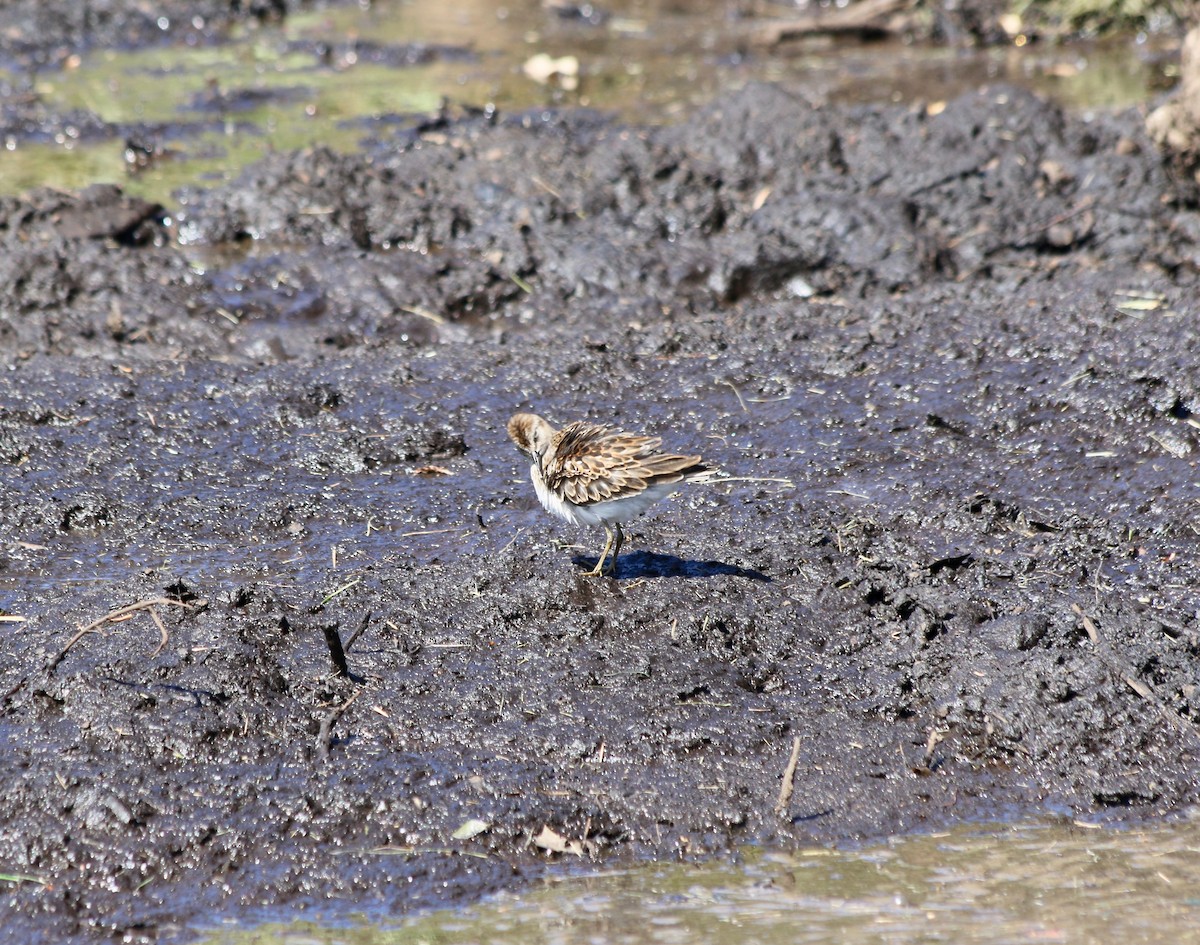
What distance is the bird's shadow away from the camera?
6625mm

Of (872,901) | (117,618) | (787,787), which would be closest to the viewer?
(872,901)

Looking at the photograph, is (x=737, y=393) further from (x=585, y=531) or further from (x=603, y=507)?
(x=603, y=507)

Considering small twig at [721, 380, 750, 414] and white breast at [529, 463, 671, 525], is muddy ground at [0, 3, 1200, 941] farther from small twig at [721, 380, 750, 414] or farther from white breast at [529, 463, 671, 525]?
white breast at [529, 463, 671, 525]

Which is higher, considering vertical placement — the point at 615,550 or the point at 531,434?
the point at 531,434

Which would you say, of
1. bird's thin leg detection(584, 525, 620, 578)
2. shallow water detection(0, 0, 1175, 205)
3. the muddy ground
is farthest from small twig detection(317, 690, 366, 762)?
shallow water detection(0, 0, 1175, 205)

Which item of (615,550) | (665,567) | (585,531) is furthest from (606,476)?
(585,531)

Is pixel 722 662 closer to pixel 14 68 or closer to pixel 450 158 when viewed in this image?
pixel 450 158

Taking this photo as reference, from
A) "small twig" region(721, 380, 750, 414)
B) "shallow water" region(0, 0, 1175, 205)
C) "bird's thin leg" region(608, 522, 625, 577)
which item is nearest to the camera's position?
"bird's thin leg" region(608, 522, 625, 577)

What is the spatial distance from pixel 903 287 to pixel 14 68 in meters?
11.9

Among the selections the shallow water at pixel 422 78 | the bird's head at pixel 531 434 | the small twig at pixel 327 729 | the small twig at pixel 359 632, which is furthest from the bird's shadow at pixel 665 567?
the shallow water at pixel 422 78

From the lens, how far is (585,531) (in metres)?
7.25

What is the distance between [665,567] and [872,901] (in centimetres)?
235

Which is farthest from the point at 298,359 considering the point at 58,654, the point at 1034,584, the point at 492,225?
the point at 1034,584

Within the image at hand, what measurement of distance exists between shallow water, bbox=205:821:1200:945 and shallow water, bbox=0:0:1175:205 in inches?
354
